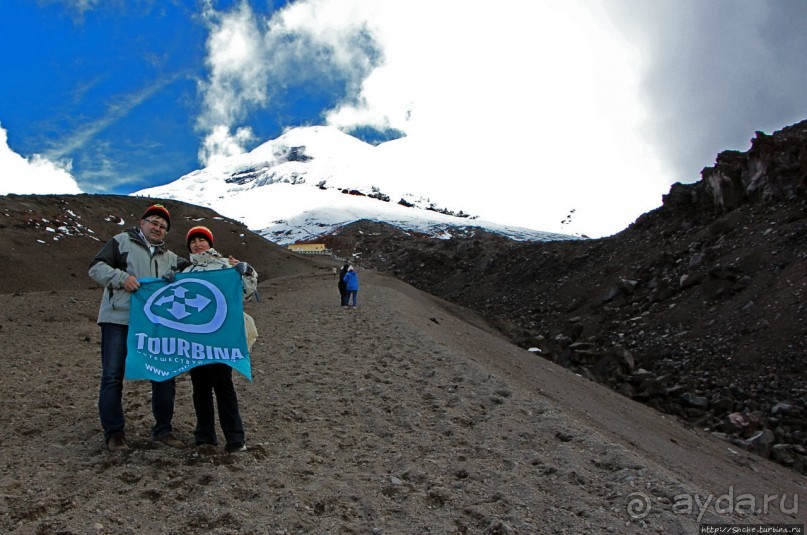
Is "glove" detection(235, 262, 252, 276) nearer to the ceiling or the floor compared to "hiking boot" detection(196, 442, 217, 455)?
nearer to the ceiling

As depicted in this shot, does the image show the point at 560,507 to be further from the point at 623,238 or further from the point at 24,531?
the point at 623,238

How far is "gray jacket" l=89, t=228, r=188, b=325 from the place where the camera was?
16.2 feet

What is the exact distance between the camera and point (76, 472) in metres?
4.35

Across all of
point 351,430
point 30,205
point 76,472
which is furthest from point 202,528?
point 30,205

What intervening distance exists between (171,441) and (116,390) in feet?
2.25

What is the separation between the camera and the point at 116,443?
16.0ft

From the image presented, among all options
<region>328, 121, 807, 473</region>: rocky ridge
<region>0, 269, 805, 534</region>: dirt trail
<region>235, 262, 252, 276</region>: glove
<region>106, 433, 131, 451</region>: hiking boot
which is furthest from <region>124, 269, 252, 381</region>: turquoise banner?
<region>328, 121, 807, 473</region>: rocky ridge

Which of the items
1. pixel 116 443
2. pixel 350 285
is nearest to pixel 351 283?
pixel 350 285

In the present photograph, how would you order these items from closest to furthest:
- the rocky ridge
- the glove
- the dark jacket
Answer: the glove → the rocky ridge → the dark jacket

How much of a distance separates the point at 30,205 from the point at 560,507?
35.6 m

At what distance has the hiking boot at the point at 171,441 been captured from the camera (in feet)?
16.6

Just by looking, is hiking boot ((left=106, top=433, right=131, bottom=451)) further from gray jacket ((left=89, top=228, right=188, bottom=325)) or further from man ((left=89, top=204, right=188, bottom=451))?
gray jacket ((left=89, top=228, right=188, bottom=325))

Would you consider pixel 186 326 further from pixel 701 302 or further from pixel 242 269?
pixel 701 302

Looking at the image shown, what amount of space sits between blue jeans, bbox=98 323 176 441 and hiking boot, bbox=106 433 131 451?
0.11 ft
